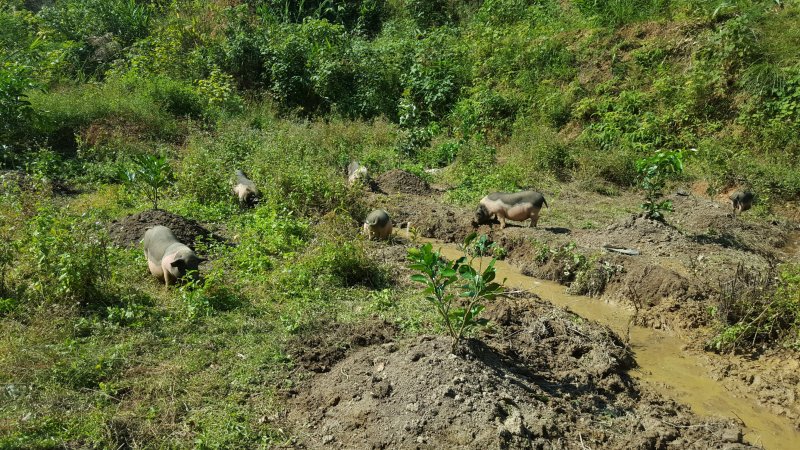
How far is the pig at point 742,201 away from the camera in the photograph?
31.8 ft

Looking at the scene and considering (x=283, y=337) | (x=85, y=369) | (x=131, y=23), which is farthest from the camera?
(x=131, y=23)

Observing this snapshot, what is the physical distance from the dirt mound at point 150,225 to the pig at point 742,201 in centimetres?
793

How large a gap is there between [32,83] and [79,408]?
949 centimetres

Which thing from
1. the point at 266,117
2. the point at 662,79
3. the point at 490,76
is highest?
the point at 662,79

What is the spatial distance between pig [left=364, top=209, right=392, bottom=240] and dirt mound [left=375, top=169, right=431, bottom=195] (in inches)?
104

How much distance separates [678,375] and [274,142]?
29.4ft

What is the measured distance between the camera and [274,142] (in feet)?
40.9

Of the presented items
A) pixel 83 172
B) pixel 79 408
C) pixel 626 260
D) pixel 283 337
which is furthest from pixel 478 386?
pixel 83 172

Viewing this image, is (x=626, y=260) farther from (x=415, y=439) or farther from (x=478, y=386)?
(x=415, y=439)

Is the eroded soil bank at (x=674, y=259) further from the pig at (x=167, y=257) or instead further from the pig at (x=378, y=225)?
the pig at (x=167, y=257)

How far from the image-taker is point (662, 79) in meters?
13.0

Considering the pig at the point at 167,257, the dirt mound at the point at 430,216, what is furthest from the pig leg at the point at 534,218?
the pig at the point at 167,257

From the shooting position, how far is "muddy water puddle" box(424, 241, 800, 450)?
201 inches

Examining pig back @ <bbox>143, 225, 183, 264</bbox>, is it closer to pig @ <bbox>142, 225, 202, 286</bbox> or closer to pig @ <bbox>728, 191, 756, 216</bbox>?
pig @ <bbox>142, 225, 202, 286</bbox>
